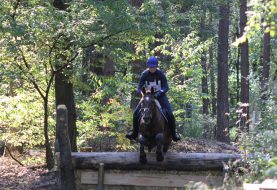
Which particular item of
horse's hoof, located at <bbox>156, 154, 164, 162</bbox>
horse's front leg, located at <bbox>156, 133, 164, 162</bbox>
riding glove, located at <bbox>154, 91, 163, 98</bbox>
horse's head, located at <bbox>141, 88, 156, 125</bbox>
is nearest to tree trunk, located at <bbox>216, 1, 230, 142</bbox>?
riding glove, located at <bbox>154, 91, 163, 98</bbox>

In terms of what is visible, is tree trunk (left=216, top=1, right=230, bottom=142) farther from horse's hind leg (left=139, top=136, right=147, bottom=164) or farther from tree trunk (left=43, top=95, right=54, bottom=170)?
horse's hind leg (left=139, top=136, right=147, bottom=164)

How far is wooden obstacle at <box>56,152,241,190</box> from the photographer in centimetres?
1112

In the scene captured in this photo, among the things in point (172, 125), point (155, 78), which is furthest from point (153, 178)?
point (155, 78)

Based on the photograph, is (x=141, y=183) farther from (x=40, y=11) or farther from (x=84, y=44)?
(x=40, y=11)

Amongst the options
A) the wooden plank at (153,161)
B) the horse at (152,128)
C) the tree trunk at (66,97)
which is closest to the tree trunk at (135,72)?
the tree trunk at (66,97)

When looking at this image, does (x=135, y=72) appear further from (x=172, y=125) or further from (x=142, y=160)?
(x=142, y=160)

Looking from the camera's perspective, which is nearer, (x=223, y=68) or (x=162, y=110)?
(x=162, y=110)

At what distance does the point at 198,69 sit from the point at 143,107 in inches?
333

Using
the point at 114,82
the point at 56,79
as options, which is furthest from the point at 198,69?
the point at 56,79

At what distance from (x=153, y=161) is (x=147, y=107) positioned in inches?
60.9

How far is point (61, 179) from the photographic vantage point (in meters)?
11.2

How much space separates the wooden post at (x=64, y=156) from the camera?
10.9 meters

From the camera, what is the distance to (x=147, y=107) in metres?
10.3

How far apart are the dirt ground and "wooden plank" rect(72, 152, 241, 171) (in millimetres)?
2164
